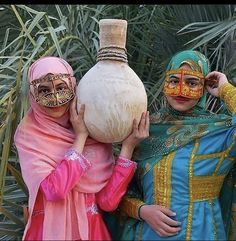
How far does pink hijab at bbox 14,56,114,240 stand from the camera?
66.1 inches

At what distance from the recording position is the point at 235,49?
2416 mm

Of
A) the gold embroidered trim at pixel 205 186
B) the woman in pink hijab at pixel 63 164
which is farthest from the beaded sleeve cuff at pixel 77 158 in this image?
the gold embroidered trim at pixel 205 186

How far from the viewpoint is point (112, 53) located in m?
1.72

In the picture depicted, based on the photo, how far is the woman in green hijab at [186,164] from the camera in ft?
5.69

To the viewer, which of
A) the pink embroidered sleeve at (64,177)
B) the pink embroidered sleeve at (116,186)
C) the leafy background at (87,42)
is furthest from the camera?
the leafy background at (87,42)

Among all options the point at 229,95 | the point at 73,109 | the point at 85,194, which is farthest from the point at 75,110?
the point at 229,95

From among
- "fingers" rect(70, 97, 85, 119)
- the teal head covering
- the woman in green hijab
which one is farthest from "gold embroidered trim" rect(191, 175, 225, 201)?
"fingers" rect(70, 97, 85, 119)

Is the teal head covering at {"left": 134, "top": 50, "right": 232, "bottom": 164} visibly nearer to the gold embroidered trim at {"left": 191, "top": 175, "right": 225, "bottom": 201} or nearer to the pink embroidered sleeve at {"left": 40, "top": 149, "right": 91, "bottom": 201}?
the gold embroidered trim at {"left": 191, "top": 175, "right": 225, "bottom": 201}

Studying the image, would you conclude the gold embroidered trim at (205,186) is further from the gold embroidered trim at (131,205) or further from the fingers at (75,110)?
the fingers at (75,110)

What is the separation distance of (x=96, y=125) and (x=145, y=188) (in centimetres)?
27

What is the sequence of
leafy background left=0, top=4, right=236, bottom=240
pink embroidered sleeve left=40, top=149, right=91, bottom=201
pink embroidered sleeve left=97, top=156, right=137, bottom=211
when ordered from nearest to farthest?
pink embroidered sleeve left=40, top=149, right=91, bottom=201 < pink embroidered sleeve left=97, top=156, right=137, bottom=211 < leafy background left=0, top=4, right=236, bottom=240

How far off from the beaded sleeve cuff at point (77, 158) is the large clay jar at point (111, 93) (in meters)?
0.08
